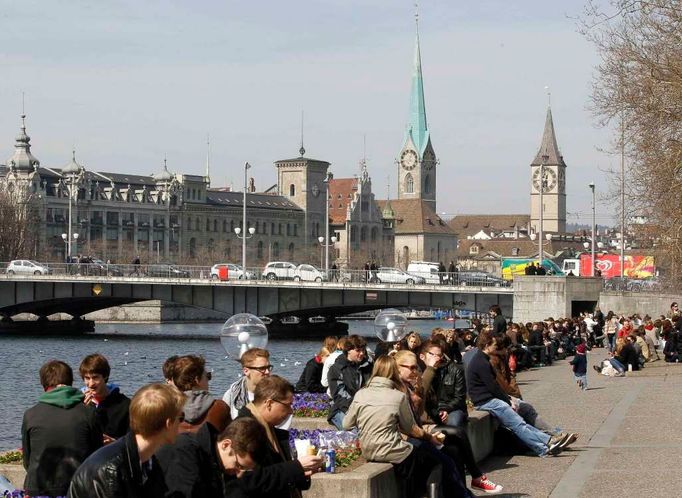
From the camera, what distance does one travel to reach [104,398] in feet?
33.7

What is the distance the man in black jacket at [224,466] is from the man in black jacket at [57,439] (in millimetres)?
1142

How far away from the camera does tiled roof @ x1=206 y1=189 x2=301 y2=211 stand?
585 feet

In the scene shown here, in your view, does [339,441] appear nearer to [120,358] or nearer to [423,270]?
[120,358]

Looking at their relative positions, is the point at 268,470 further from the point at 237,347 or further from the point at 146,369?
the point at 146,369

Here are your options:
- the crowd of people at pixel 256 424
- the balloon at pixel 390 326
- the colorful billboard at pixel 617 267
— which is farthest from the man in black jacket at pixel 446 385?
the colorful billboard at pixel 617 267

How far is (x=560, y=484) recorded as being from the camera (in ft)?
44.5

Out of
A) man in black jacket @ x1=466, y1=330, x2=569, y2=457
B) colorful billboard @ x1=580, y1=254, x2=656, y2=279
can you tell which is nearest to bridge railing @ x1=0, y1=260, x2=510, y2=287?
colorful billboard @ x1=580, y1=254, x2=656, y2=279

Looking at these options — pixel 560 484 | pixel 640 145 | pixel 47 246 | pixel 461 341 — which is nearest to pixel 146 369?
pixel 640 145

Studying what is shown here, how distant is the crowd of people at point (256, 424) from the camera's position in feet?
23.0

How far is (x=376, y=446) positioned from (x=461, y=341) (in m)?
14.6

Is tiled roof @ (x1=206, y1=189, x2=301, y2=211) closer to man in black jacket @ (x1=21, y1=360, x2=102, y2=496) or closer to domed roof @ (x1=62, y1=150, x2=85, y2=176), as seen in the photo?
domed roof @ (x1=62, y1=150, x2=85, y2=176)

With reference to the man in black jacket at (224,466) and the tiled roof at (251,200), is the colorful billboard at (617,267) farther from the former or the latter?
the tiled roof at (251,200)

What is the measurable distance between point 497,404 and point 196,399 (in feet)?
24.2

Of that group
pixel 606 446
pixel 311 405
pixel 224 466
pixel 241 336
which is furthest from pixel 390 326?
pixel 224 466
